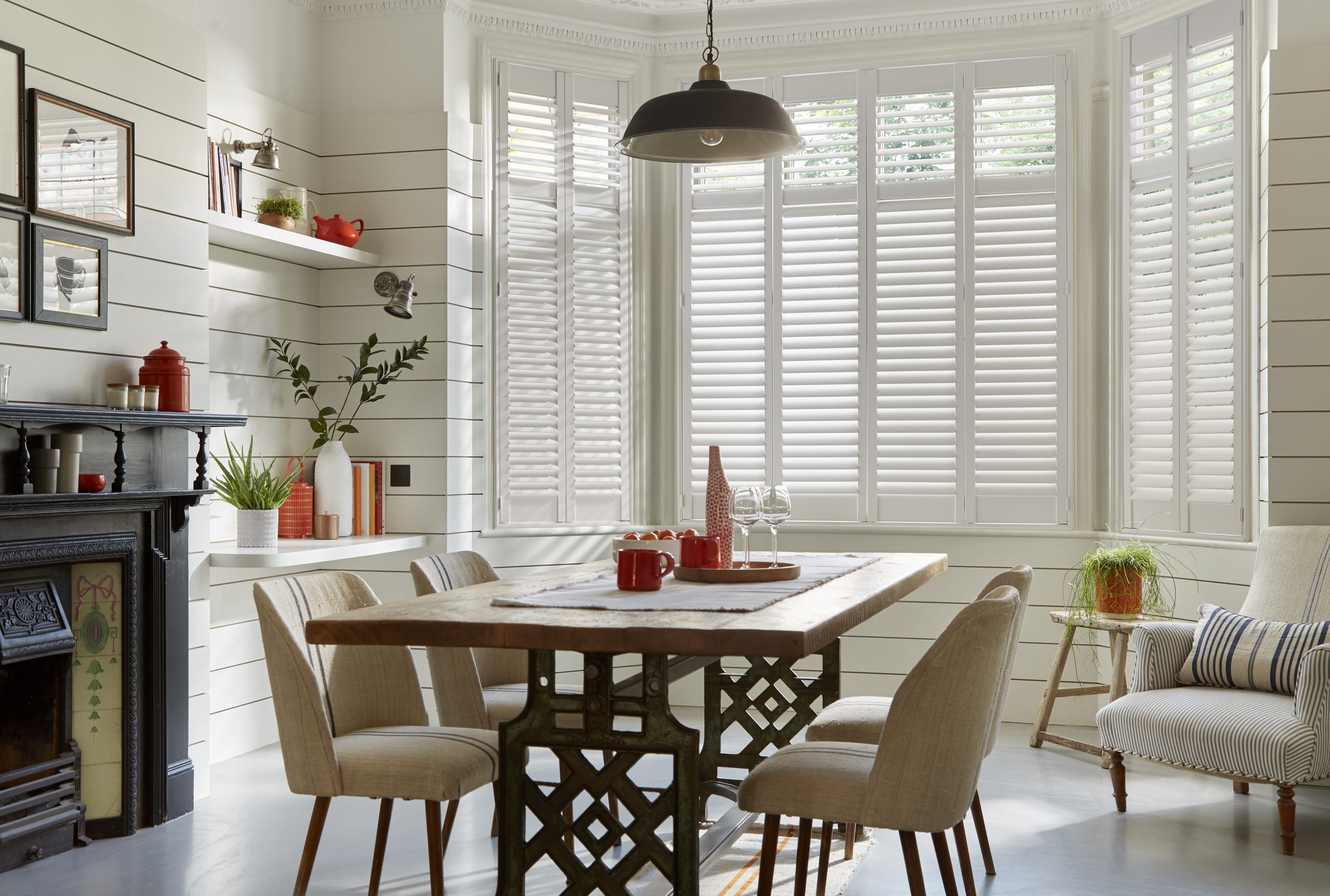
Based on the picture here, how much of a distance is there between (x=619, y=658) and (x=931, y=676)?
3152 mm

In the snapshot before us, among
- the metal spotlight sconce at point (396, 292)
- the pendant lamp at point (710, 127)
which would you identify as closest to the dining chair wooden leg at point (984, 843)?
the pendant lamp at point (710, 127)

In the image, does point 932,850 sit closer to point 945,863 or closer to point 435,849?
point 945,863

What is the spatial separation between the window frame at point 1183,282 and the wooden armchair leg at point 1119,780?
1.14m

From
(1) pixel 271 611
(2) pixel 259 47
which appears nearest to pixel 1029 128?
(2) pixel 259 47

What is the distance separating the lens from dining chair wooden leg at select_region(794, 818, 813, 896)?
2.59m

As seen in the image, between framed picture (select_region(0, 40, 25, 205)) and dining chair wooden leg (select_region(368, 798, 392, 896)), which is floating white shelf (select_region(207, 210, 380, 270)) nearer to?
framed picture (select_region(0, 40, 25, 205))

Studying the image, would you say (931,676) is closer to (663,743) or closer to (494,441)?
(663,743)

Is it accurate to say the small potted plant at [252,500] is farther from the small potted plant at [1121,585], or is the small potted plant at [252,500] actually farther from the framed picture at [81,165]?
the small potted plant at [1121,585]

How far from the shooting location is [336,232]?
480 cm

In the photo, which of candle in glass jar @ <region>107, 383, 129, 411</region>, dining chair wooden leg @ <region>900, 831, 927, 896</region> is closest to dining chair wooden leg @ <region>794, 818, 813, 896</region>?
dining chair wooden leg @ <region>900, 831, 927, 896</region>

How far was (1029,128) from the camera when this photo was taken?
5152 millimetres

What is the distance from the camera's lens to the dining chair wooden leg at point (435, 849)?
9.12 ft

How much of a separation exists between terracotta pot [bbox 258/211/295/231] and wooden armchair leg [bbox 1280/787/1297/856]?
3833 millimetres

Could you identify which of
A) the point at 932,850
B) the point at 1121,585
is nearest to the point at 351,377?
the point at 932,850
